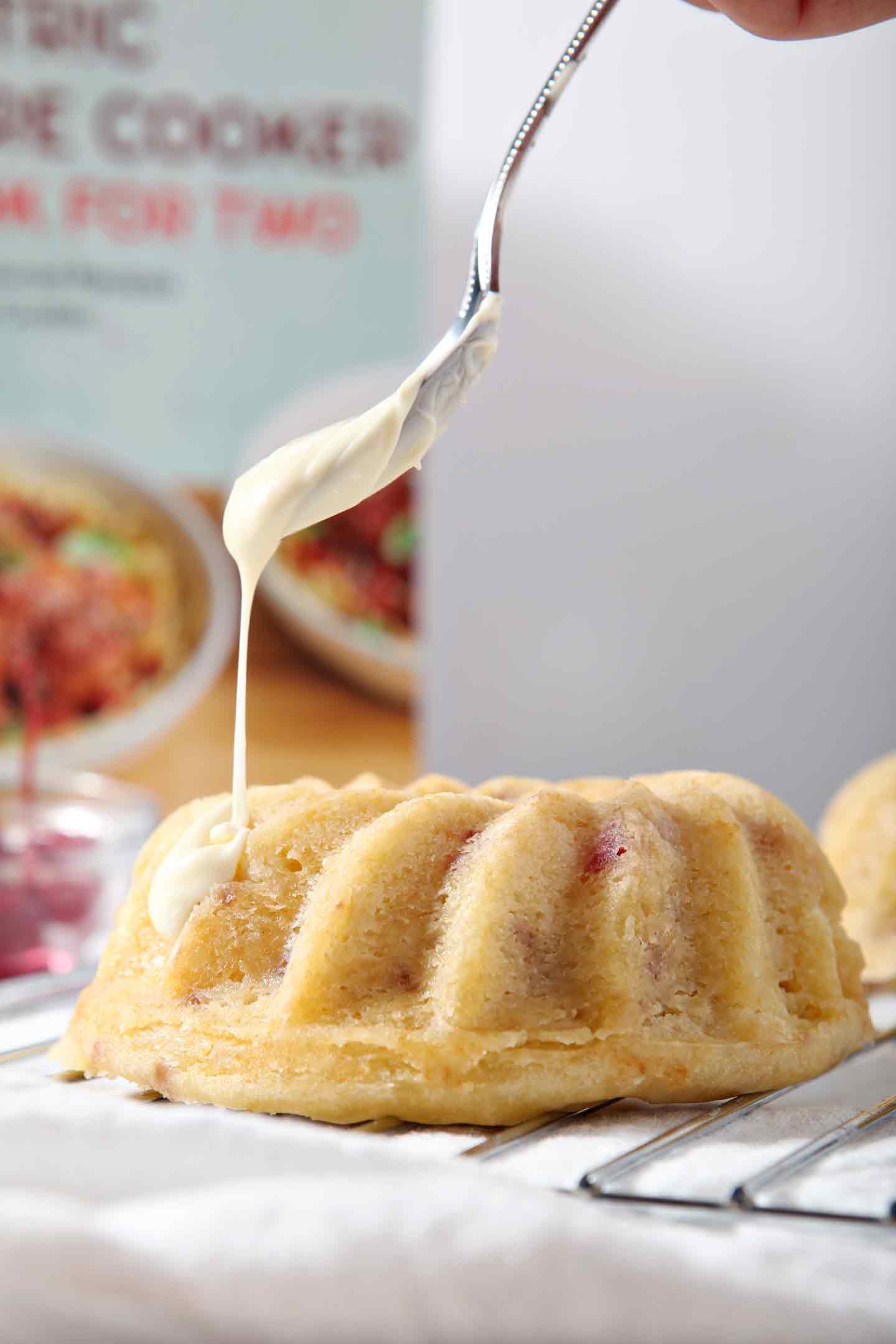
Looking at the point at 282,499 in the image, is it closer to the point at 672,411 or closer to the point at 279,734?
the point at 672,411

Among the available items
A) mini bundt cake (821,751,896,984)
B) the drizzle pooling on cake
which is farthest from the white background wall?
the drizzle pooling on cake

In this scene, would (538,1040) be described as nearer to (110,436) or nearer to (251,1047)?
(251,1047)

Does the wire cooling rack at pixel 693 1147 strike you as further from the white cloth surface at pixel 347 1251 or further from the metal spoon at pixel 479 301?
the metal spoon at pixel 479 301

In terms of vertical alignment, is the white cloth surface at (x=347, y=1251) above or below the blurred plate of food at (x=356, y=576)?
above

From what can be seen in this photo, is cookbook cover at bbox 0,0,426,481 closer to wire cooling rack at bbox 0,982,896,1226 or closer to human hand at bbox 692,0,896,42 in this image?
human hand at bbox 692,0,896,42

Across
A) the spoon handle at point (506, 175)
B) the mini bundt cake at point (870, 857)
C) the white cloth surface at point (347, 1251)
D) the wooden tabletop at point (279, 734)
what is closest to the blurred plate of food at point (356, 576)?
the wooden tabletop at point (279, 734)

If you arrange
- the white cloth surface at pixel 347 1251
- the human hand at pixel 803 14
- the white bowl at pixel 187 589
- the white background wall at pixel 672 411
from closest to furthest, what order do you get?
the white cloth surface at pixel 347 1251
the human hand at pixel 803 14
the white background wall at pixel 672 411
the white bowl at pixel 187 589

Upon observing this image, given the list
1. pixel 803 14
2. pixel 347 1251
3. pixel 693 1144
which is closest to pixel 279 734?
pixel 803 14
